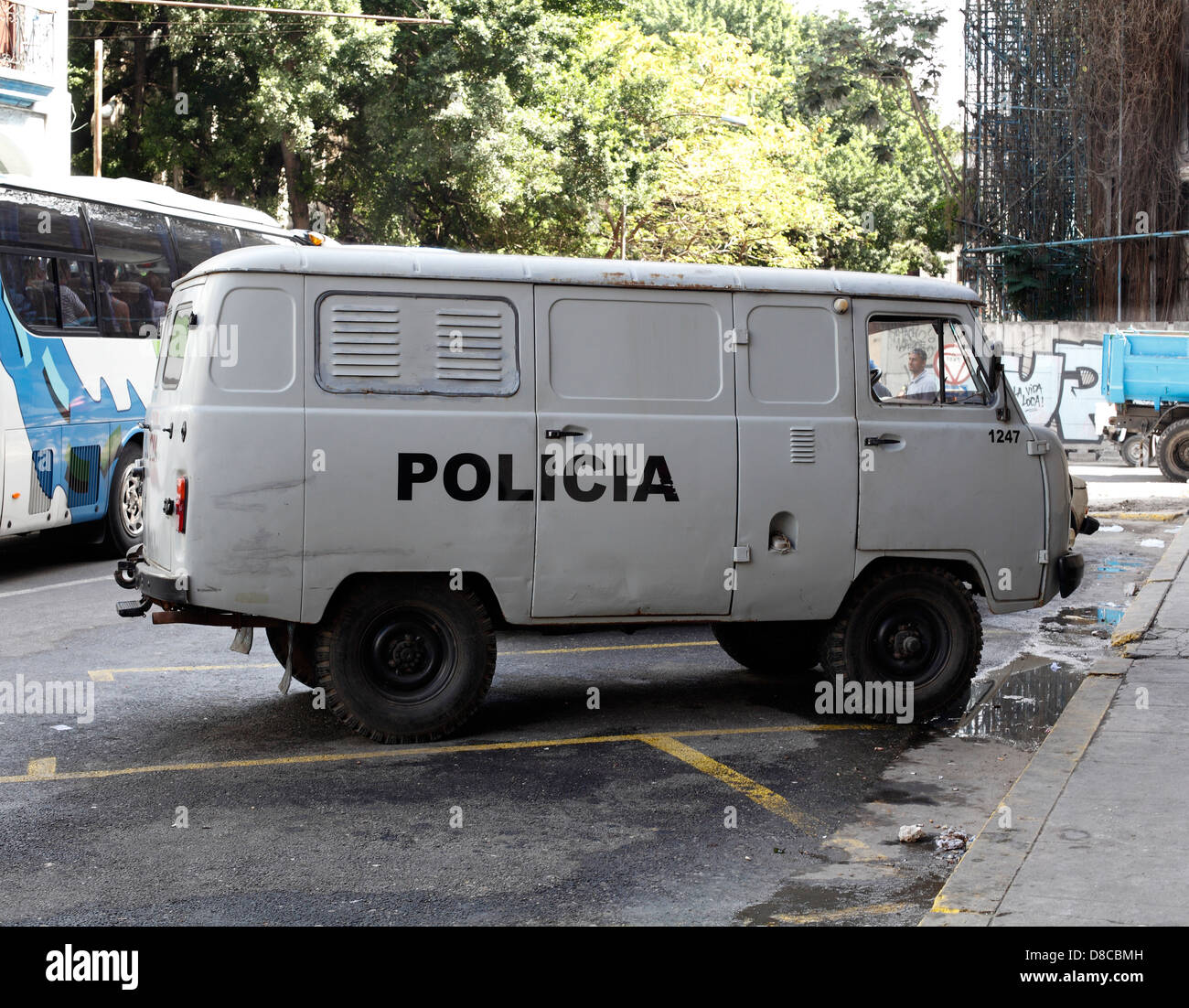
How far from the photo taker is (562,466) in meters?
7.16

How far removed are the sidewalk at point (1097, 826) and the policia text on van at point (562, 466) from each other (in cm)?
95

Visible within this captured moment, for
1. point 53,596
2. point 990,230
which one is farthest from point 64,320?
point 990,230

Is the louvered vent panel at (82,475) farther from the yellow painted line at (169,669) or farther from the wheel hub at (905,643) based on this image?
the wheel hub at (905,643)

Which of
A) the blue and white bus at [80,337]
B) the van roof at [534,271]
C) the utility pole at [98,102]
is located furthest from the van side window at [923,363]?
the utility pole at [98,102]

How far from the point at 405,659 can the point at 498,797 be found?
3.75ft

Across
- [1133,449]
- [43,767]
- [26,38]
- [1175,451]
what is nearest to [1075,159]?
[1133,449]

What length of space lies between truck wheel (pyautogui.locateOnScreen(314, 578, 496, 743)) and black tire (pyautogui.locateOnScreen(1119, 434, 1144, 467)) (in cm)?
2109

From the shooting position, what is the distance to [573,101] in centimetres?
3053

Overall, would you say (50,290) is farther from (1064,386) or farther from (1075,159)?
(1075,159)

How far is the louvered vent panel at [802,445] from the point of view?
747 cm

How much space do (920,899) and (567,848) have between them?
1364 millimetres

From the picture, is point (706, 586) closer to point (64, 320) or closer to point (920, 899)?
point (920, 899)

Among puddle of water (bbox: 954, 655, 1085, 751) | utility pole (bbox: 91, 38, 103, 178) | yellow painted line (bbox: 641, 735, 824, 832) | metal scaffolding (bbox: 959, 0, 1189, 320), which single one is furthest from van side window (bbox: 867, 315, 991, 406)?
utility pole (bbox: 91, 38, 103, 178)

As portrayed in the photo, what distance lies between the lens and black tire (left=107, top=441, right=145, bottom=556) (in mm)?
13391
